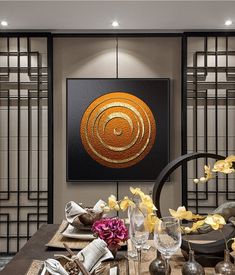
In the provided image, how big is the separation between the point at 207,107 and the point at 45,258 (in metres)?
2.82

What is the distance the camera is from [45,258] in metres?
1.70

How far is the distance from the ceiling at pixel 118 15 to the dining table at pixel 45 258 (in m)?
2.11

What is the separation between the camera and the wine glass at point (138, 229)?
1.28 metres

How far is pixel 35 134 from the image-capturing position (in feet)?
13.7

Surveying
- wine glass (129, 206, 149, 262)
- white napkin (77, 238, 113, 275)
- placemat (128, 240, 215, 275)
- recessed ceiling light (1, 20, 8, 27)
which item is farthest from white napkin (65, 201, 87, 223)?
recessed ceiling light (1, 20, 8, 27)

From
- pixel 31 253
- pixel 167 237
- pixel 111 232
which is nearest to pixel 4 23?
pixel 31 253

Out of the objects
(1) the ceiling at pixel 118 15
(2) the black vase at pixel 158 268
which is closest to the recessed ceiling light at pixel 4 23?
(1) the ceiling at pixel 118 15

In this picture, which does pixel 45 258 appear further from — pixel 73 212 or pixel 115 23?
pixel 115 23

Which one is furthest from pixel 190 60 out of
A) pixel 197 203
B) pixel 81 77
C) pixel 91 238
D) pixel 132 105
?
pixel 91 238

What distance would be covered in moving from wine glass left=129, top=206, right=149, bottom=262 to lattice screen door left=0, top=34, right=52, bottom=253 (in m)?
2.96

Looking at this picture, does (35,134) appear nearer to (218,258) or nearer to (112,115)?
(112,115)

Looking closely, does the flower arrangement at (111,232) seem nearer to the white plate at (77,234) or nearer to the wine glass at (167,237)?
the white plate at (77,234)

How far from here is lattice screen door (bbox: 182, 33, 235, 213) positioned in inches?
163

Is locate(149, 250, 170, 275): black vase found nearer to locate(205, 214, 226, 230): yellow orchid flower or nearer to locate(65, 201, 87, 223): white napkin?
locate(205, 214, 226, 230): yellow orchid flower
